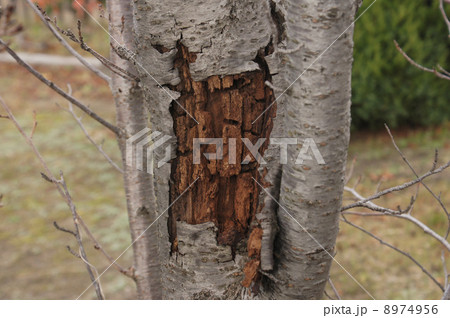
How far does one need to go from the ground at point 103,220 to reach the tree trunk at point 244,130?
291 cm

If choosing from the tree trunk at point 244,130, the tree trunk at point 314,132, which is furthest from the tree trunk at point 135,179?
the tree trunk at point 314,132

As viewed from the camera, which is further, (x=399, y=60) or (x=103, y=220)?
(x=399, y=60)

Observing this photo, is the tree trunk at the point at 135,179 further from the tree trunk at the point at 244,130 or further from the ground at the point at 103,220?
the ground at the point at 103,220

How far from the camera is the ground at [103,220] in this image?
439 centimetres

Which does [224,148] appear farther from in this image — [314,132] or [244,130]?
[314,132]

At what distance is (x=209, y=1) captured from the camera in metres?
1.40

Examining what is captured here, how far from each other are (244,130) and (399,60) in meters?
5.36

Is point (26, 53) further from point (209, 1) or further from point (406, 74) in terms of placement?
point (209, 1)

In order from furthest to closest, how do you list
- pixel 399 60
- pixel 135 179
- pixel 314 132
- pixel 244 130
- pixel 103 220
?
1. pixel 399 60
2. pixel 103 220
3. pixel 135 179
4. pixel 244 130
5. pixel 314 132

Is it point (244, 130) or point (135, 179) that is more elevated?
point (244, 130)

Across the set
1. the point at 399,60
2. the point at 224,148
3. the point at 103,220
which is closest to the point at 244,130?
the point at 224,148

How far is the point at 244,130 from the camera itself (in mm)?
1536
